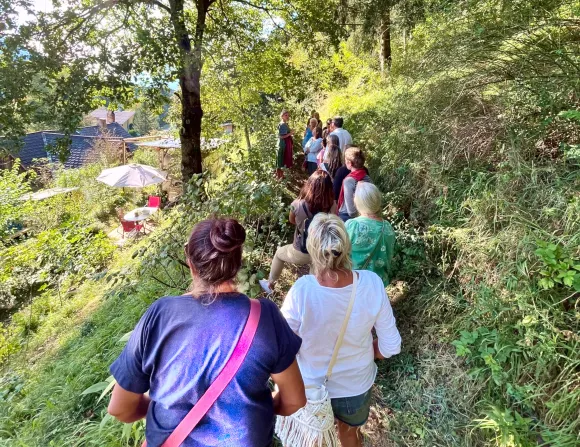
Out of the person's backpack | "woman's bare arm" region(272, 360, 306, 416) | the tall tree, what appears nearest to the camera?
"woman's bare arm" region(272, 360, 306, 416)

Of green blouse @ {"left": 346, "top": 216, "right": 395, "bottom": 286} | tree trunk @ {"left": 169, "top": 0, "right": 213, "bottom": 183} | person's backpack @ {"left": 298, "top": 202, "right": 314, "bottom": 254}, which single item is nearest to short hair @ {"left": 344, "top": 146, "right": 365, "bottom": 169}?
person's backpack @ {"left": 298, "top": 202, "right": 314, "bottom": 254}

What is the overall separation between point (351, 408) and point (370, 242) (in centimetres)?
116

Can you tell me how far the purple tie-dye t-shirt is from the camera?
45.9 inches

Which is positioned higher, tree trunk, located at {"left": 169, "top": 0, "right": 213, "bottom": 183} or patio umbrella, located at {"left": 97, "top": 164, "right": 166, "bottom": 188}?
tree trunk, located at {"left": 169, "top": 0, "right": 213, "bottom": 183}

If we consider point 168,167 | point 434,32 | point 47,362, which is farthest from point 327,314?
point 168,167

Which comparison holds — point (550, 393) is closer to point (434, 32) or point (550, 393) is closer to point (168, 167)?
point (434, 32)

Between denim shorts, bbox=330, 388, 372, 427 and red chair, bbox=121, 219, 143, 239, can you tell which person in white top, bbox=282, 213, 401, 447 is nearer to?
denim shorts, bbox=330, 388, 372, 427

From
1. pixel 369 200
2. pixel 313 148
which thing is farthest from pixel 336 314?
pixel 313 148

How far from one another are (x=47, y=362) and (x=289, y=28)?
8201 millimetres

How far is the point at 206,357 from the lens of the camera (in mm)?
1158

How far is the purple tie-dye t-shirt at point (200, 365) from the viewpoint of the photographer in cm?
117

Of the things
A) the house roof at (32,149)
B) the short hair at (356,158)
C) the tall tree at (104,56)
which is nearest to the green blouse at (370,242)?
the short hair at (356,158)

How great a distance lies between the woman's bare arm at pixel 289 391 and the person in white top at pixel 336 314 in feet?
1.29

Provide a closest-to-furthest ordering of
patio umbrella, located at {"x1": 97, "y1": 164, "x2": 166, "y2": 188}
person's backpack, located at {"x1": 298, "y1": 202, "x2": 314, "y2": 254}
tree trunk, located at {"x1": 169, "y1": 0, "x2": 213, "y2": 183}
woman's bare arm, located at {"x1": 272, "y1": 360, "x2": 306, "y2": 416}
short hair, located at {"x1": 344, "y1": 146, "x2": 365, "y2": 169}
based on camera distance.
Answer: woman's bare arm, located at {"x1": 272, "y1": 360, "x2": 306, "y2": 416} → person's backpack, located at {"x1": 298, "y1": 202, "x2": 314, "y2": 254} → short hair, located at {"x1": 344, "y1": 146, "x2": 365, "y2": 169} → tree trunk, located at {"x1": 169, "y1": 0, "x2": 213, "y2": 183} → patio umbrella, located at {"x1": 97, "y1": 164, "x2": 166, "y2": 188}
